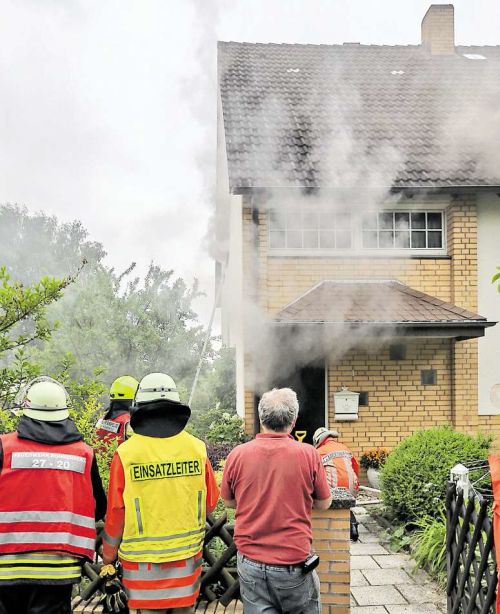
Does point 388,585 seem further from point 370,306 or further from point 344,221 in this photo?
point 344,221

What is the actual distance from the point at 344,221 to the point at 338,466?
4878 mm

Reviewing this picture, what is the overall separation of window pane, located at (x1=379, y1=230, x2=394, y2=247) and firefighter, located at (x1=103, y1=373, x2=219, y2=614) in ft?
23.0

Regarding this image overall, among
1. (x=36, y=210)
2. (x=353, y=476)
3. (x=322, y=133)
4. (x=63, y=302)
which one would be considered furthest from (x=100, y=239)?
(x=353, y=476)

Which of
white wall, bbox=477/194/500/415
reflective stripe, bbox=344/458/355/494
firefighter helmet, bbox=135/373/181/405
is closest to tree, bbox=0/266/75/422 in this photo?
firefighter helmet, bbox=135/373/181/405

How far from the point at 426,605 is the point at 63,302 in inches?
439

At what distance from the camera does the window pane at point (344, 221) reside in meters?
9.45

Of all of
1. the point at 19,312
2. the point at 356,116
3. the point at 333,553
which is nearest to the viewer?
the point at 333,553

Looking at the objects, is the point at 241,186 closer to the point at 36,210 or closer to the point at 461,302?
the point at 461,302

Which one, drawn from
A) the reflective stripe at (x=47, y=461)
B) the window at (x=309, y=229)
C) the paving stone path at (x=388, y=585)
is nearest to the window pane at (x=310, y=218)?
the window at (x=309, y=229)

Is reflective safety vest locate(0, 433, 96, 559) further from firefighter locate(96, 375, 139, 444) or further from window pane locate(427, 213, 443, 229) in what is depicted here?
window pane locate(427, 213, 443, 229)

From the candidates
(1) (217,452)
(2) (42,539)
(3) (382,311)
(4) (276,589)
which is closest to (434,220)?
(3) (382,311)

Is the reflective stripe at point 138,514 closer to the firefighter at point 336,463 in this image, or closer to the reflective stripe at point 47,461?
the reflective stripe at point 47,461

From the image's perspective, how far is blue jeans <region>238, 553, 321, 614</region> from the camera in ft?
9.95

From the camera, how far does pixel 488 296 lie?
9.39 m
